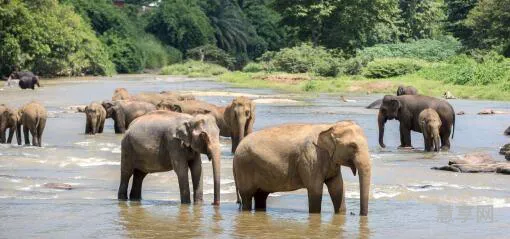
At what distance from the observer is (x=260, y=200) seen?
13.0 m

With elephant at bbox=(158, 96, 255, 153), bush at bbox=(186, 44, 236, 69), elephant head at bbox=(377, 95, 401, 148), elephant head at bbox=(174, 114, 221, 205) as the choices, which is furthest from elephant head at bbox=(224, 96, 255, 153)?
bush at bbox=(186, 44, 236, 69)

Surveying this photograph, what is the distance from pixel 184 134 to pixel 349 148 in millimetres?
2409

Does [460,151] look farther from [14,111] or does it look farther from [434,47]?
[434,47]

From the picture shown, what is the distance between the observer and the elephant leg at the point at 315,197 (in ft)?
39.0

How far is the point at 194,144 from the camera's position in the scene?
12891 millimetres

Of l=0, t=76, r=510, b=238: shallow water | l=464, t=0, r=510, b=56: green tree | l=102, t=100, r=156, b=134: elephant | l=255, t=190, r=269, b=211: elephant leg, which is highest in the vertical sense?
l=464, t=0, r=510, b=56: green tree

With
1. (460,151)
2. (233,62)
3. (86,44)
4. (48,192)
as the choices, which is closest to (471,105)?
(460,151)

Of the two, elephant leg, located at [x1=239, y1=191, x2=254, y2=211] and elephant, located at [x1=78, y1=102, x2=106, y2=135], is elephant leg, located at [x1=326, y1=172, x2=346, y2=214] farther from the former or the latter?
elephant, located at [x1=78, y1=102, x2=106, y2=135]

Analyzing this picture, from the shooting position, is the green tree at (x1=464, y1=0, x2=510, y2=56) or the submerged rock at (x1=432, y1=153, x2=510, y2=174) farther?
the green tree at (x1=464, y1=0, x2=510, y2=56)

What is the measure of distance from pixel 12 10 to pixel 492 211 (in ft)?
171

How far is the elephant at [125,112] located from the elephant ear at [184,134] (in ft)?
42.4

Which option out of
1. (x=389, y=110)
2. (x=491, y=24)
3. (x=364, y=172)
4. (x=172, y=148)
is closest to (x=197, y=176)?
(x=172, y=148)

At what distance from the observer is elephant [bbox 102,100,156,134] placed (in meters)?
26.1

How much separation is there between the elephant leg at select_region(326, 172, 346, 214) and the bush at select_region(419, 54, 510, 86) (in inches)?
1333
